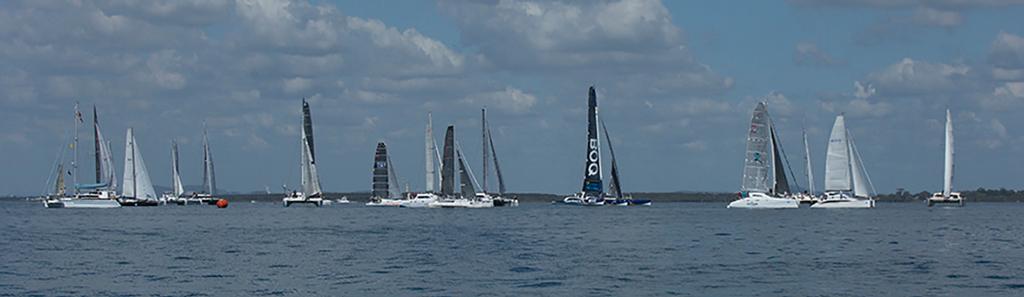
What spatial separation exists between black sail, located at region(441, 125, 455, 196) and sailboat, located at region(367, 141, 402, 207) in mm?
9620

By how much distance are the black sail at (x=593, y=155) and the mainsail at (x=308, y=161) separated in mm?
36196

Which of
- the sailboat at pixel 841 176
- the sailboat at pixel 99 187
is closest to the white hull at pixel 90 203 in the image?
the sailboat at pixel 99 187

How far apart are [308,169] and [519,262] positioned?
123 meters

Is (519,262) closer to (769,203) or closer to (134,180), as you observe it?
(769,203)

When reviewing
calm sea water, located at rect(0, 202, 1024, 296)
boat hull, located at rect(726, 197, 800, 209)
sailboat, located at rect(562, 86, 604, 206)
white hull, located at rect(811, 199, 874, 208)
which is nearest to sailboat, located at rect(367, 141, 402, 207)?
sailboat, located at rect(562, 86, 604, 206)

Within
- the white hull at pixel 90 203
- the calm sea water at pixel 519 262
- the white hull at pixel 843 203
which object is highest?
the white hull at pixel 90 203

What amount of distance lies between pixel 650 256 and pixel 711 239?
16624mm

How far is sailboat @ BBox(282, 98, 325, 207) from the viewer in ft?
575

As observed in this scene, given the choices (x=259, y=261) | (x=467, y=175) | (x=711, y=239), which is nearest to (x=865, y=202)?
(x=467, y=175)

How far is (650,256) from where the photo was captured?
61.7 meters

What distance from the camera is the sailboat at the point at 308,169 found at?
6900 inches

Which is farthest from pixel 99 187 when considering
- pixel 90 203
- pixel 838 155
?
pixel 838 155

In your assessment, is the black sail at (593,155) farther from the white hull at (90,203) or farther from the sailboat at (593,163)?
the white hull at (90,203)

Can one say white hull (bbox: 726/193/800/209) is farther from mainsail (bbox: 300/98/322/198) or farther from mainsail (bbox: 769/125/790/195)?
mainsail (bbox: 300/98/322/198)
